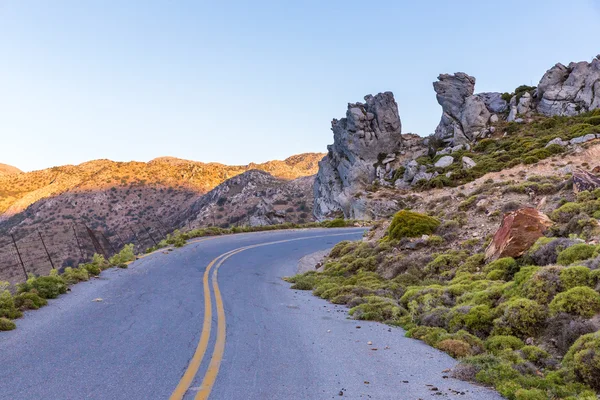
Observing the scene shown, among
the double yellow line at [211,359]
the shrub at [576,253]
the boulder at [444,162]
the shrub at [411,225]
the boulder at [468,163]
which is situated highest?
the boulder at [444,162]

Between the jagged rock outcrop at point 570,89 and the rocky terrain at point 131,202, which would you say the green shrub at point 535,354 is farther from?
the rocky terrain at point 131,202

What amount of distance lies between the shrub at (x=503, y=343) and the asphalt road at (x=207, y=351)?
861mm

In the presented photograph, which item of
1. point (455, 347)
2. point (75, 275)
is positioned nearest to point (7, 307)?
point (75, 275)

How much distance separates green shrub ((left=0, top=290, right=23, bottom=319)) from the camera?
810 cm

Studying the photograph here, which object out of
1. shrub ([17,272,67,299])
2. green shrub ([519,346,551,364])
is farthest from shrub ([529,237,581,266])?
shrub ([17,272,67,299])

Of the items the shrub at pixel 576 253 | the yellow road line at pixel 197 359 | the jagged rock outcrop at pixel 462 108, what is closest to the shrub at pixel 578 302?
the shrub at pixel 576 253

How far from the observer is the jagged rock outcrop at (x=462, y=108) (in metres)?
50.8

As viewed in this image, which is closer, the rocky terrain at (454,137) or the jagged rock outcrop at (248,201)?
the rocky terrain at (454,137)

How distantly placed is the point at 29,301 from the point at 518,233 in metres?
11.4

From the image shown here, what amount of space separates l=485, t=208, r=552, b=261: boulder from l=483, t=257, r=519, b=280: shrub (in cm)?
27

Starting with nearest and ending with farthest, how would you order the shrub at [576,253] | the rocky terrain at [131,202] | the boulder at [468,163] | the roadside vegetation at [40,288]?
the roadside vegetation at [40,288] < the shrub at [576,253] < the boulder at [468,163] < the rocky terrain at [131,202]

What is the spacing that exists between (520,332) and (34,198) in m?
109

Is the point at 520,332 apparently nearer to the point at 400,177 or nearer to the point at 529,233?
the point at 529,233

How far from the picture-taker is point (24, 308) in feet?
29.1
